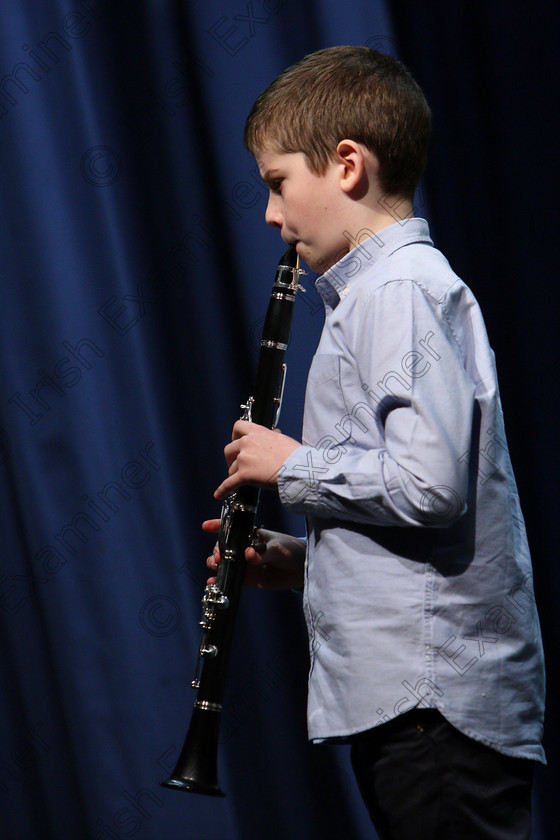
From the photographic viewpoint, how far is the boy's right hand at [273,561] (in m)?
1.09

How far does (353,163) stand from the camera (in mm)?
954

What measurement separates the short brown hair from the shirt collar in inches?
2.4

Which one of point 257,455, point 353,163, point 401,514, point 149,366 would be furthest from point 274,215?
point 149,366

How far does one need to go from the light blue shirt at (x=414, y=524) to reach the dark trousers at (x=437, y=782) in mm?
23

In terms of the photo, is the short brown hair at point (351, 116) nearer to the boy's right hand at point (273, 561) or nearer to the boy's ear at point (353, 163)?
the boy's ear at point (353, 163)

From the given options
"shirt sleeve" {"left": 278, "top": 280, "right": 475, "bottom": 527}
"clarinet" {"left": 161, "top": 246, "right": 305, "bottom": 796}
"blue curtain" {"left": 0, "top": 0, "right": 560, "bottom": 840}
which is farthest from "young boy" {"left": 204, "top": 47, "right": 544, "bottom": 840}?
"blue curtain" {"left": 0, "top": 0, "right": 560, "bottom": 840}

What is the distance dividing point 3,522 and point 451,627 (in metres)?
1.01

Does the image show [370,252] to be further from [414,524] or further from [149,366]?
[149,366]

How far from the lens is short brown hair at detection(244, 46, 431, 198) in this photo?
97 cm

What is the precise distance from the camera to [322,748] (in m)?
1.58

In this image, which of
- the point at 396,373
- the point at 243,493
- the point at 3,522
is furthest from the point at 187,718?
the point at 396,373

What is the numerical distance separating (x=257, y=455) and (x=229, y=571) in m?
0.20

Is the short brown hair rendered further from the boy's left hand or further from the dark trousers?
the dark trousers

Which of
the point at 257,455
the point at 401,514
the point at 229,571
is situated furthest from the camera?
the point at 229,571
